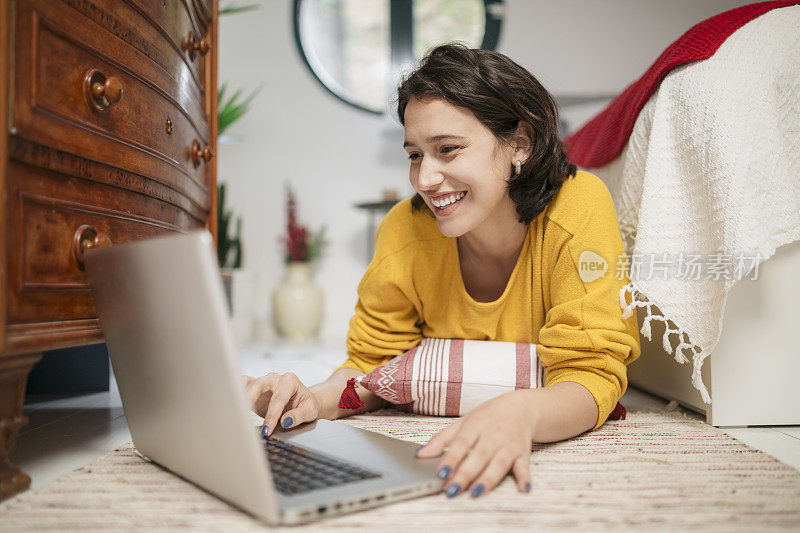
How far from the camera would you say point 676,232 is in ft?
3.23

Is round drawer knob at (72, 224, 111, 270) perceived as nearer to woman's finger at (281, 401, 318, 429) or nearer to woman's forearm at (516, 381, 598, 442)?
woman's finger at (281, 401, 318, 429)

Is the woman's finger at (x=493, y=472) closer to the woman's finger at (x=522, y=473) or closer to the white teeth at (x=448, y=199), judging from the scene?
the woman's finger at (x=522, y=473)

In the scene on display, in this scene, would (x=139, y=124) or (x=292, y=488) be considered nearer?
(x=292, y=488)

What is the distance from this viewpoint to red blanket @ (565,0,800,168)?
39.8 inches

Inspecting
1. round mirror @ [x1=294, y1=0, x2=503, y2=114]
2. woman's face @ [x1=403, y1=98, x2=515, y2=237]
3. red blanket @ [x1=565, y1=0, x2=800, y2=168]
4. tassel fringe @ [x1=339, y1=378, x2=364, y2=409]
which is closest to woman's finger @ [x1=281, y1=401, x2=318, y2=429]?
tassel fringe @ [x1=339, y1=378, x2=364, y2=409]

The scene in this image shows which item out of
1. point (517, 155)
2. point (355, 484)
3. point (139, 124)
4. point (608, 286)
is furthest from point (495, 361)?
point (139, 124)

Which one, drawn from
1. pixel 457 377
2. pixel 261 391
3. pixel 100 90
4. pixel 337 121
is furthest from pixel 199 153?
pixel 337 121

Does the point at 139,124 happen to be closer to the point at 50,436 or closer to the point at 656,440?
the point at 50,436

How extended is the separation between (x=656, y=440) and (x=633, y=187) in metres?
0.49

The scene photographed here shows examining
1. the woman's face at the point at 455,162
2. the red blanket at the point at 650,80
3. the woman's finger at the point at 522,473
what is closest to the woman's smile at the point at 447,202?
the woman's face at the point at 455,162

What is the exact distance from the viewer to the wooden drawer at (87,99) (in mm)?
620

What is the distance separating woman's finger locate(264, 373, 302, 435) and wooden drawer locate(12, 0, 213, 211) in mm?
346

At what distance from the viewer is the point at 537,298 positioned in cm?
105

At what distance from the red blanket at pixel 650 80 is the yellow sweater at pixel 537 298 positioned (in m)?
0.24
